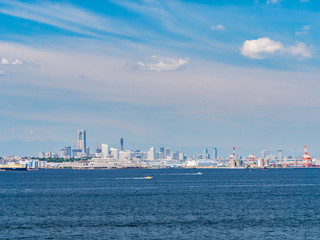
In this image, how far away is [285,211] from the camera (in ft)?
276

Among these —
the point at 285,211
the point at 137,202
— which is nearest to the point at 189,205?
the point at 137,202

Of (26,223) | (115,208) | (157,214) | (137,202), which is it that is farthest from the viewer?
(137,202)

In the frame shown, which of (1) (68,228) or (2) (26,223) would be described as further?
(2) (26,223)

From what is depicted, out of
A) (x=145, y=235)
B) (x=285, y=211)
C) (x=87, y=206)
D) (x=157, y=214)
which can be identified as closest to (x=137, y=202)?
(x=87, y=206)

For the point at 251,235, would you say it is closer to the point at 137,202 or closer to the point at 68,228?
the point at 68,228

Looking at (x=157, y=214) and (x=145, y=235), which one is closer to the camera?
(x=145, y=235)

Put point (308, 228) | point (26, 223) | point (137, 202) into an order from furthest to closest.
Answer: point (137, 202) < point (26, 223) < point (308, 228)

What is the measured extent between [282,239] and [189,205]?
36806 mm

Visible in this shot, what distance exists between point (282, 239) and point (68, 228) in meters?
26.5

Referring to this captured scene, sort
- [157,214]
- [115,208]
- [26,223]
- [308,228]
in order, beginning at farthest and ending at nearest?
[115,208] → [157,214] → [26,223] → [308,228]

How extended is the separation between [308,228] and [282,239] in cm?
888

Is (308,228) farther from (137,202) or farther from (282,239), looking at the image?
(137,202)

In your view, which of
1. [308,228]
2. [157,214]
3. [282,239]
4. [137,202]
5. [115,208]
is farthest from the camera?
[137,202]

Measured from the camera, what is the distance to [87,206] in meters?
93.2
